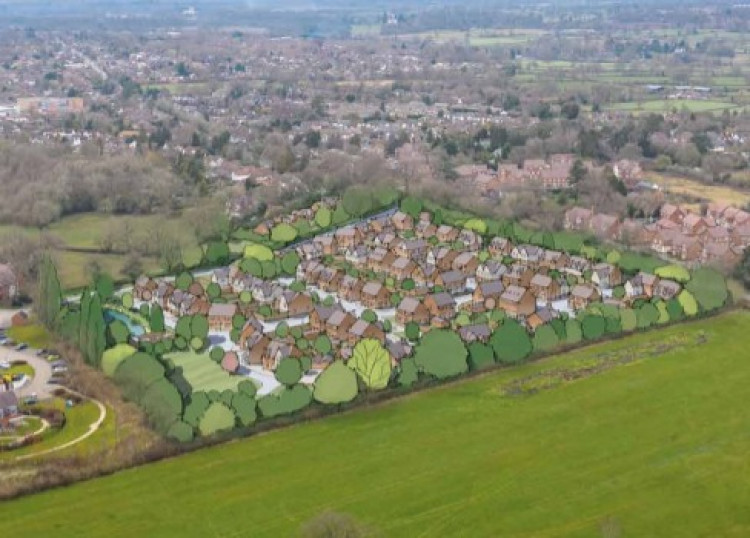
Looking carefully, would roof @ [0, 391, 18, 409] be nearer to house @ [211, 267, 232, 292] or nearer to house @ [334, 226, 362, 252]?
house @ [211, 267, 232, 292]

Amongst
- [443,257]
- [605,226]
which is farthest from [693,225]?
[443,257]

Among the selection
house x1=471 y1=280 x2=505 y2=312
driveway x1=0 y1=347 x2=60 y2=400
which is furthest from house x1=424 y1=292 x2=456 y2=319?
driveway x1=0 y1=347 x2=60 y2=400

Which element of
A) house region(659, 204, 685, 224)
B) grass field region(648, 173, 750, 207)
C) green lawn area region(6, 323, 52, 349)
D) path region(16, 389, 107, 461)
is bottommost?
grass field region(648, 173, 750, 207)

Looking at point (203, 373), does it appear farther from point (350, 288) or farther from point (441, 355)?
point (350, 288)

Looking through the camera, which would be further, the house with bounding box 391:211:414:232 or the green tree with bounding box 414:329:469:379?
the house with bounding box 391:211:414:232

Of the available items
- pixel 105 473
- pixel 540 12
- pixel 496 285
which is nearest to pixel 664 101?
pixel 496 285

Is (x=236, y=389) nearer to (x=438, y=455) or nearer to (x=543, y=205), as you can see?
(x=438, y=455)

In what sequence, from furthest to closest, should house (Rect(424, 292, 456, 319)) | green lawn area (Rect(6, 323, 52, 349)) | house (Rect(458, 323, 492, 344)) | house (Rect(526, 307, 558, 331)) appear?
house (Rect(424, 292, 456, 319))
house (Rect(526, 307, 558, 331))
green lawn area (Rect(6, 323, 52, 349))
house (Rect(458, 323, 492, 344))
